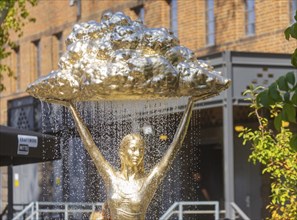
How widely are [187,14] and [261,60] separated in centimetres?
739

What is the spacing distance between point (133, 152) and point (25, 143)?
7942 millimetres

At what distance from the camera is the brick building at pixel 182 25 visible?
842 inches

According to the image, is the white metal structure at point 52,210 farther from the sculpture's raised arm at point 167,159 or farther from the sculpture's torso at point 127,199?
the sculpture's torso at point 127,199

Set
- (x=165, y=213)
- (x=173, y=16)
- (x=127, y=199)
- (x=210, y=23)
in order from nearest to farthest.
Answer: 1. (x=127, y=199)
2. (x=165, y=213)
3. (x=210, y=23)
4. (x=173, y=16)

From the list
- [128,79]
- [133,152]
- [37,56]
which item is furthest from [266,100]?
[37,56]

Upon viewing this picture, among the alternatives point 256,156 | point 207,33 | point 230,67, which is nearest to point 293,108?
point 256,156

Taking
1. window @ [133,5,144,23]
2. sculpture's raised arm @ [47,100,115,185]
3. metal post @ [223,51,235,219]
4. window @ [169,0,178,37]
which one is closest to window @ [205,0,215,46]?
window @ [169,0,178,37]

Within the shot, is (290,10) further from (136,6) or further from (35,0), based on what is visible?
(136,6)

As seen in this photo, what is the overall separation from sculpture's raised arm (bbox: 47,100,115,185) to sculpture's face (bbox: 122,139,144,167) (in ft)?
0.52

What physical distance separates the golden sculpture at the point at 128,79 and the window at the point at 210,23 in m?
16.9

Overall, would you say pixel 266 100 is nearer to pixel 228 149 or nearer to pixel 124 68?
pixel 124 68

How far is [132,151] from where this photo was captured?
682cm

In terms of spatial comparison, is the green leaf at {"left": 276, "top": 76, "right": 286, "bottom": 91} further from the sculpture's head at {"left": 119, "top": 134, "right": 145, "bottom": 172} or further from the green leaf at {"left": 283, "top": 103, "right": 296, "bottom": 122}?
the sculpture's head at {"left": 119, "top": 134, "right": 145, "bottom": 172}

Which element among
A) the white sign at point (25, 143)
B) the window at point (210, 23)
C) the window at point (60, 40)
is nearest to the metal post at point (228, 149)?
the white sign at point (25, 143)
